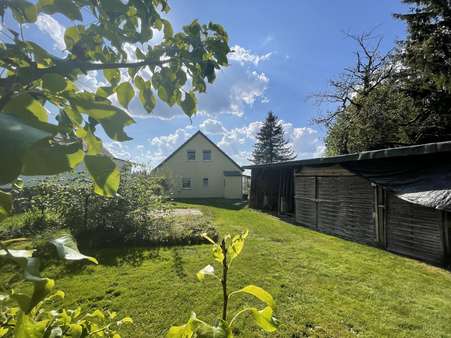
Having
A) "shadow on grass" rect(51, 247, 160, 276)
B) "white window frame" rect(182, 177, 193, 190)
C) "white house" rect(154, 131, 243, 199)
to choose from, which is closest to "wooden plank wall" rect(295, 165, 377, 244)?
"shadow on grass" rect(51, 247, 160, 276)

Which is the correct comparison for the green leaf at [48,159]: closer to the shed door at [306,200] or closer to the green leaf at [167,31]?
the green leaf at [167,31]

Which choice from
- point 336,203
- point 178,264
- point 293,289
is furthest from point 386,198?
point 178,264

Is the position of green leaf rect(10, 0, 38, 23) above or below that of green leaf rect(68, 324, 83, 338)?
above

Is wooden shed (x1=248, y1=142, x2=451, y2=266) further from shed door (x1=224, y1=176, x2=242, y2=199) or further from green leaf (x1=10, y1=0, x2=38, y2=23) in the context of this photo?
shed door (x1=224, y1=176, x2=242, y2=199)

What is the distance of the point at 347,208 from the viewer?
8336 millimetres

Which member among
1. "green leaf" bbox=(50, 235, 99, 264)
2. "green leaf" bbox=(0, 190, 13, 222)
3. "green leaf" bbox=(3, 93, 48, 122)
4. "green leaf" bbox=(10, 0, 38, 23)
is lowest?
"green leaf" bbox=(50, 235, 99, 264)

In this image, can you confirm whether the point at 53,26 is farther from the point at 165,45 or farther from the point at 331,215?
the point at 331,215

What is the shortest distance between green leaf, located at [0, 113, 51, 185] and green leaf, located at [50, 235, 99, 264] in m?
0.13

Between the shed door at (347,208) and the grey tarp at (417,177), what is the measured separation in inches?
25.9

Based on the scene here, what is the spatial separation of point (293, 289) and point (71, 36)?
4578 millimetres

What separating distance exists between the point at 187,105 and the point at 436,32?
53.3 ft

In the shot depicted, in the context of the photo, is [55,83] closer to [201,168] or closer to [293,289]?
[293,289]

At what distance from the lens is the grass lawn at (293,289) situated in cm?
327

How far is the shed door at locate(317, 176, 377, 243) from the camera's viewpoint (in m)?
7.53
